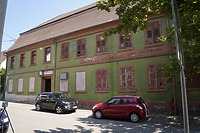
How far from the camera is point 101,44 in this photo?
1450 centimetres

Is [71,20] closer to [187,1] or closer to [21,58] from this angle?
[21,58]

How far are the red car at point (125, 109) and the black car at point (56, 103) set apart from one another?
8.30 feet

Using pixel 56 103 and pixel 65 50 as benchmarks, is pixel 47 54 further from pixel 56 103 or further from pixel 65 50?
pixel 56 103

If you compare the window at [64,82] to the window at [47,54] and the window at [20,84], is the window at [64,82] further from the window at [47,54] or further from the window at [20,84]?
the window at [20,84]

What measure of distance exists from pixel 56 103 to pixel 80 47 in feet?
21.5

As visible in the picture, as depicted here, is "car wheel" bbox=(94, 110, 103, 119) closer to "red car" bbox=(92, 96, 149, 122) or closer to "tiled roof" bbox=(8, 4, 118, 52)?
"red car" bbox=(92, 96, 149, 122)

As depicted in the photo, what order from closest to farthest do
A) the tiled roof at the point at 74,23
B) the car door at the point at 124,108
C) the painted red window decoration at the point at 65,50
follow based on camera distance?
the car door at the point at 124,108
the tiled roof at the point at 74,23
the painted red window decoration at the point at 65,50

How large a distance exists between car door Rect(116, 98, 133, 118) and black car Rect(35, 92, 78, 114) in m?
4.10

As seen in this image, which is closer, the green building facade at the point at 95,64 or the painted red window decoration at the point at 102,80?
the green building facade at the point at 95,64

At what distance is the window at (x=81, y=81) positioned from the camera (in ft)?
48.5

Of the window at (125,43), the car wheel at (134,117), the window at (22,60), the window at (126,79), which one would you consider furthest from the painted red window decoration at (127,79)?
the window at (22,60)

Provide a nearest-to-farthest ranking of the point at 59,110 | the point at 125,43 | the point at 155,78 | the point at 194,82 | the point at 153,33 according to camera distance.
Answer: the point at 194,82 → the point at 59,110 → the point at 155,78 → the point at 153,33 → the point at 125,43

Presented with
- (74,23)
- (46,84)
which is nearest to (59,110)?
(46,84)

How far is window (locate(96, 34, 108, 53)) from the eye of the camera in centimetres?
1429
